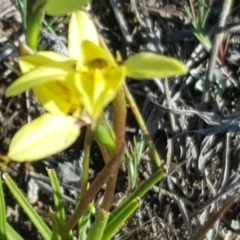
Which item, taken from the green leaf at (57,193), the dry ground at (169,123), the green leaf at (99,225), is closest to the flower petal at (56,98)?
the green leaf at (99,225)

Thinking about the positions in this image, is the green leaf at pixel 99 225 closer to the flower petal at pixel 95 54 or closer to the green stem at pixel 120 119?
the green stem at pixel 120 119

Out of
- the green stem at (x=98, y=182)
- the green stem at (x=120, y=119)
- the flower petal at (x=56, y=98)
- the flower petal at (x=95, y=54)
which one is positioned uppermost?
the flower petal at (x=95, y=54)

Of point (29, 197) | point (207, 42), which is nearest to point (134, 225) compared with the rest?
point (29, 197)

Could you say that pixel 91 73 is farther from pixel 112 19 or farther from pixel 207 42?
pixel 112 19

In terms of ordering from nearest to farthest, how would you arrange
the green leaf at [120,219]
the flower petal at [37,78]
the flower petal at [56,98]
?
the flower petal at [37,78] < the flower petal at [56,98] < the green leaf at [120,219]

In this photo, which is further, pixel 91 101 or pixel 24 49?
pixel 24 49

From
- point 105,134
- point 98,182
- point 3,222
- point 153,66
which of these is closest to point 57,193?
point 3,222

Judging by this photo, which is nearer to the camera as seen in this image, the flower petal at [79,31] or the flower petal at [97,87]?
the flower petal at [97,87]
